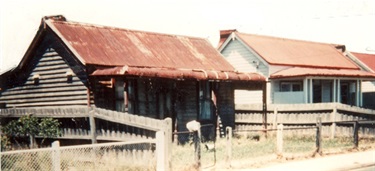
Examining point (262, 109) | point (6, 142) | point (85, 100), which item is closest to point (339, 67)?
point (262, 109)

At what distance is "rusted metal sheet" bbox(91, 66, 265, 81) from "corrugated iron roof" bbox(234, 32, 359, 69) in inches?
257

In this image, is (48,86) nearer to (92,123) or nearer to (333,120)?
(92,123)

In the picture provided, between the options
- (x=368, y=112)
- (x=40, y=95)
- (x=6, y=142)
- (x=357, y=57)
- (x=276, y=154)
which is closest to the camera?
(x=276, y=154)

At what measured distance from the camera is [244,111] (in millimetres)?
22188

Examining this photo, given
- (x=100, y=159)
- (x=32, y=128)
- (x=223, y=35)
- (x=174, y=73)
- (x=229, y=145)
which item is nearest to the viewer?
(x=229, y=145)

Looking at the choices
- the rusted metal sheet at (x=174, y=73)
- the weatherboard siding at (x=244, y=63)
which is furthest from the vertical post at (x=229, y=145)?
the weatherboard siding at (x=244, y=63)

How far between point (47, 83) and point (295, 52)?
1822 cm

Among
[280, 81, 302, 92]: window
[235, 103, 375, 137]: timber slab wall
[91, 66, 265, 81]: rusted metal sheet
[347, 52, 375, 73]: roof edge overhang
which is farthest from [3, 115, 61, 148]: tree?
[347, 52, 375, 73]: roof edge overhang

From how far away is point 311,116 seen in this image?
19891 mm

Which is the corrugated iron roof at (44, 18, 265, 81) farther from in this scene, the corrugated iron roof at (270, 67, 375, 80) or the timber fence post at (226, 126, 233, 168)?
the timber fence post at (226, 126, 233, 168)

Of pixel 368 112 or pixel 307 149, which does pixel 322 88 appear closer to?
pixel 368 112

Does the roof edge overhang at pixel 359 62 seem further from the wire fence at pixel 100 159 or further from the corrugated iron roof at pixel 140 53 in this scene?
the wire fence at pixel 100 159

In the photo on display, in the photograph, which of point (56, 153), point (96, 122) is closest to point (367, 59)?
point (96, 122)

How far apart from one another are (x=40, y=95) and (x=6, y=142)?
284 cm
